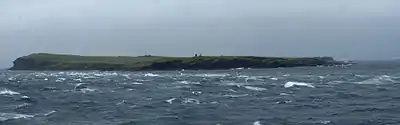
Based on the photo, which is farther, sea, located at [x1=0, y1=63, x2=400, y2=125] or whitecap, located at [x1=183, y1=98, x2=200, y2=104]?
whitecap, located at [x1=183, y1=98, x2=200, y2=104]

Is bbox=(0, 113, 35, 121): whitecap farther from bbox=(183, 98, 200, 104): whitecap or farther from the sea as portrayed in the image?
bbox=(183, 98, 200, 104): whitecap

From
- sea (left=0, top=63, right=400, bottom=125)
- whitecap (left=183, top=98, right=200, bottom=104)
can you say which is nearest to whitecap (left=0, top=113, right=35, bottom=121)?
sea (left=0, top=63, right=400, bottom=125)

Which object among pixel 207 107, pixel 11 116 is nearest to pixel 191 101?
pixel 207 107

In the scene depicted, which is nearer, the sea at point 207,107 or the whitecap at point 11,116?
the sea at point 207,107

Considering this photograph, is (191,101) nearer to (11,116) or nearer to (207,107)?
(207,107)

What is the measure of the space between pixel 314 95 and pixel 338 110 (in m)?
11.3

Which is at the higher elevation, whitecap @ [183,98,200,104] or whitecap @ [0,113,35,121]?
whitecap @ [183,98,200,104]

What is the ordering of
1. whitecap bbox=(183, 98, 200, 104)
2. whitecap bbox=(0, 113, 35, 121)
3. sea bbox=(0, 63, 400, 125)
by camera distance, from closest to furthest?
1. sea bbox=(0, 63, 400, 125)
2. whitecap bbox=(0, 113, 35, 121)
3. whitecap bbox=(183, 98, 200, 104)

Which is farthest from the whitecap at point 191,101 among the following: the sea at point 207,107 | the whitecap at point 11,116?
the whitecap at point 11,116

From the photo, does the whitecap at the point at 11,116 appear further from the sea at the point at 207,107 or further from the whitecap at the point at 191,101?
the whitecap at the point at 191,101

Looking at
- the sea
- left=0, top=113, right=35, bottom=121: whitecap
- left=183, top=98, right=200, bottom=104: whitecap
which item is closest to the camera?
the sea

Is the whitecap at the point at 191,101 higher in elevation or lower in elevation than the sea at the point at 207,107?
higher

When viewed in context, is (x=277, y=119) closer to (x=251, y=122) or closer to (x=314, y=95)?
(x=251, y=122)

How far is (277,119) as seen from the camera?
33281mm
